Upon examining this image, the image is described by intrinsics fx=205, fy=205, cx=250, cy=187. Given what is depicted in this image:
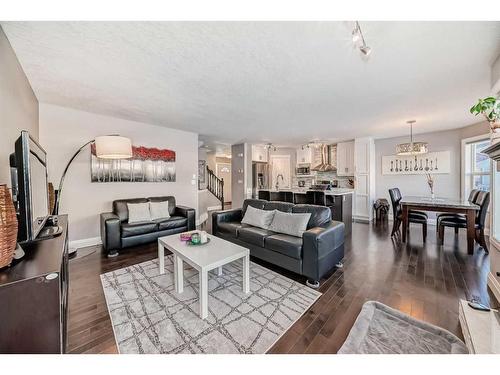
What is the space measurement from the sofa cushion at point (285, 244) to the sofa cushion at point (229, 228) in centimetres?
65

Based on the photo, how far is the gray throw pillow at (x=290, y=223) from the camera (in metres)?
2.70

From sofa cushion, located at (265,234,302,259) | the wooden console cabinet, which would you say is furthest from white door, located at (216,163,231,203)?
the wooden console cabinet

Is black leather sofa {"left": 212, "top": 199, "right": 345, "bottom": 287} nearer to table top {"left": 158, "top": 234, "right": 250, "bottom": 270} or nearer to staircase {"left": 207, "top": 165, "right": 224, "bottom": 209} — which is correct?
table top {"left": 158, "top": 234, "right": 250, "bottom": 270}

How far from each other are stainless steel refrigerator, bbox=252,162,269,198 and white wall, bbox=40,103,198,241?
11.4 ft

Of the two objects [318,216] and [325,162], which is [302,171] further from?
[318,216]

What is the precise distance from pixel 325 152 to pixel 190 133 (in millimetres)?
4508

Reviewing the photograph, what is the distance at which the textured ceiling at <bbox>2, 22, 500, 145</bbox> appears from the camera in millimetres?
1643

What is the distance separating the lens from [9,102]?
1893 mm

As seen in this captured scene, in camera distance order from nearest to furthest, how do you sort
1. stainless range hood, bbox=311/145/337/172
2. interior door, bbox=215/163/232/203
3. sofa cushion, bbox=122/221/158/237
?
sofa cushion, bbox=122/221/158/237
stainless range hood, bbox=311/145/337/172
interior door, bbox=215/163/232/203

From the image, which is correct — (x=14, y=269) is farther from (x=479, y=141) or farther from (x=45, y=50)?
(x=479, y=141)

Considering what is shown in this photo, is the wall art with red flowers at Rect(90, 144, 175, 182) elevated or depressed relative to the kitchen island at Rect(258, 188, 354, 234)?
elevated

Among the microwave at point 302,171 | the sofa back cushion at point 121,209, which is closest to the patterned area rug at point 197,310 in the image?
the sofa back cushion at point 121,209

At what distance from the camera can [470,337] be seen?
135 cm
